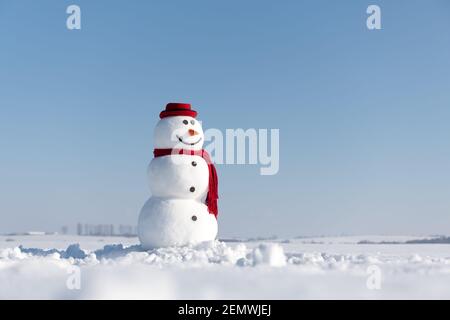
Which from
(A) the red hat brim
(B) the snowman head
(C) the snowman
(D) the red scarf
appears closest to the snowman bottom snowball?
(C) the snowman

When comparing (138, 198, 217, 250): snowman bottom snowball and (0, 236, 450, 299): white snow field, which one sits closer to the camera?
(0, 236, 450, 299): white snow field

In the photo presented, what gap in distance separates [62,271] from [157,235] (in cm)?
213

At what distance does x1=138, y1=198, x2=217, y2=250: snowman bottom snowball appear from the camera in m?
8.65

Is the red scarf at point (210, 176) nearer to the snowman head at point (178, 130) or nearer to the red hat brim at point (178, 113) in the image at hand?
the snowman head at point (178, 130)

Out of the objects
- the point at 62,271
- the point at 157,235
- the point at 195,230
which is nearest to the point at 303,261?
the point at 195,230

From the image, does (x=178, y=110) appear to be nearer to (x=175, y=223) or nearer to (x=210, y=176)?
(x=210, y=176)

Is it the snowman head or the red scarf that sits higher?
the snowman head

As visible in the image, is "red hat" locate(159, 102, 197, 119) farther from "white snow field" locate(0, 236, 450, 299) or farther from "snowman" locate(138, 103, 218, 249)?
"white snow field" locate(0, 236, 450, 299)

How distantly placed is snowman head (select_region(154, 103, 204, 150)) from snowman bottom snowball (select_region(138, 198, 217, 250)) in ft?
3.14

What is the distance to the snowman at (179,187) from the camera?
8688 mm

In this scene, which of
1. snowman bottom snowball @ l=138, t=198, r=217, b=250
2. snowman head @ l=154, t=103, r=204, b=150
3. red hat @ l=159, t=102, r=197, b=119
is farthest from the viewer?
red hat @ l=159, t=102, r=197, b=119

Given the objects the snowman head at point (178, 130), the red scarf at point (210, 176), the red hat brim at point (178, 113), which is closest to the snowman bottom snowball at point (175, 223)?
the red scarf at point (210, 176)

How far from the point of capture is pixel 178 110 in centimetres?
916

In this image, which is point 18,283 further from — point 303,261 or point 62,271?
point 303,261
